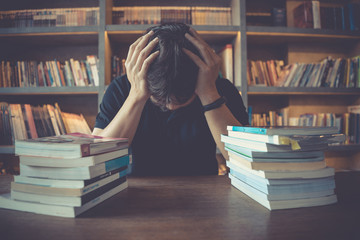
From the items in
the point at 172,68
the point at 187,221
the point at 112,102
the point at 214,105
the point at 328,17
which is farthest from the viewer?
the point at 328,17

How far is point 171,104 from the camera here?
0.92 metres

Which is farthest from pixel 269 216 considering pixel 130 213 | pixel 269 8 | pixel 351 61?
pixel 269 8

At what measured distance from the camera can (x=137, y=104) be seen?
100 centimetres

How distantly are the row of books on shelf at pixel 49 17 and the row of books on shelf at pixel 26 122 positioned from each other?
28.3 inches

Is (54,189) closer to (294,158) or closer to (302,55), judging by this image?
(294,158)

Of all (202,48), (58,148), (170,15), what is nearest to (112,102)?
(202,48)

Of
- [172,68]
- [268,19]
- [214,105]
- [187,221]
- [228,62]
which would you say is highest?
[268,19]

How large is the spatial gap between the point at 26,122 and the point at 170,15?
1.51 metres

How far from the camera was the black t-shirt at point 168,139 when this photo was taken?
118 centimetres

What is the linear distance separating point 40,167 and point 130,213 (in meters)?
0.22

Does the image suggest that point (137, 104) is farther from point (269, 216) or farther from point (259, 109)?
point (259, 109)

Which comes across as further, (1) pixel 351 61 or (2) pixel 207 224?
(1) pixel 351 61

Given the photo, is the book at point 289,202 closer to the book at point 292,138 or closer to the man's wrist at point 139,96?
the book at point 292,138

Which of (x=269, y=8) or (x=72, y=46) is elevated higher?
(x=269, y=8)
